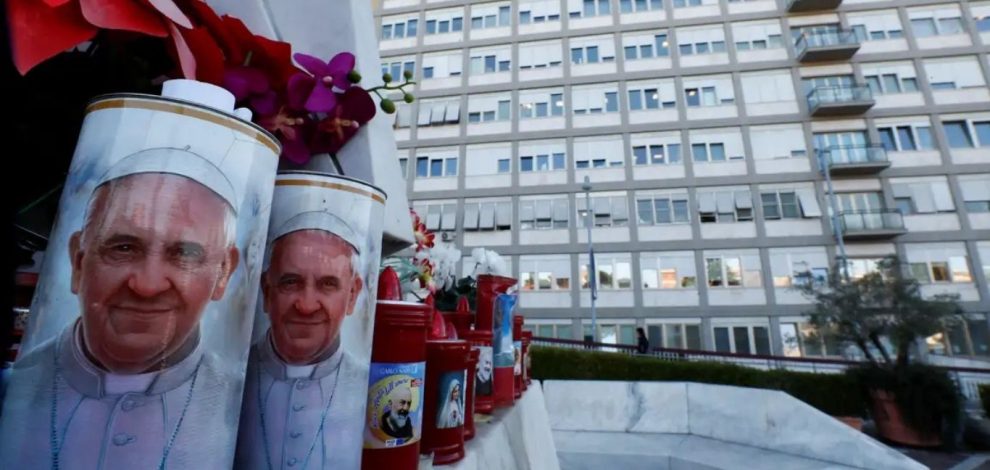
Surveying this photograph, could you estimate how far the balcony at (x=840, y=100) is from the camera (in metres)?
12.0

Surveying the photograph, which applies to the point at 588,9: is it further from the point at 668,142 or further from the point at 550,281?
the point at 550,281

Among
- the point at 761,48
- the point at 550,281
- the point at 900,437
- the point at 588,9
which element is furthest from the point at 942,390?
the point at 588,9

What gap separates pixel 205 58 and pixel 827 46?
16324 millimetres

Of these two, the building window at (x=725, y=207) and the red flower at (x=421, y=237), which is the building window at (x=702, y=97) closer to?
the building window at (x=725, y=207)

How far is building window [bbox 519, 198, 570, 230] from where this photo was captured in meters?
13.0

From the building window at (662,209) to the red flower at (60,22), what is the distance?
13.1m

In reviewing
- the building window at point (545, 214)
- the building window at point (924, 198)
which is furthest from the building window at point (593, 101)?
the building window at point (924, 198)

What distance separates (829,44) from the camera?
40.8ft

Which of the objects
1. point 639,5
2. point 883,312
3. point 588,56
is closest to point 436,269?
point 883,312

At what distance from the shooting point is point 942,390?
20.3 feet

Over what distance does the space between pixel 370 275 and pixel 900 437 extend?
9.02m

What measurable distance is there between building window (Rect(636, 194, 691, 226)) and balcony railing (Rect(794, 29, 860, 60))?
5.54m

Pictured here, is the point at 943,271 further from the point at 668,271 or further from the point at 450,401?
the point at 450,401

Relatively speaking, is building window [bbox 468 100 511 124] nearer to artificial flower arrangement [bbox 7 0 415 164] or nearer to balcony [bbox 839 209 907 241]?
balcony [bbox 839 209 907 241]
